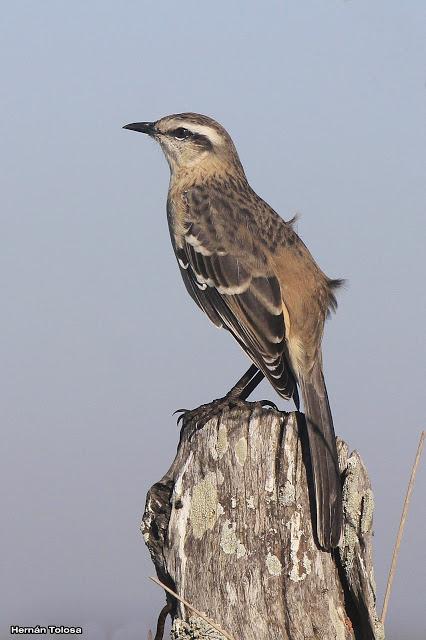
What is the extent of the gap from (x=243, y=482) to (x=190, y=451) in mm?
415

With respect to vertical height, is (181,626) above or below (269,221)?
below

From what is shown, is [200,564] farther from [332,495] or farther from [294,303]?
[294,303]

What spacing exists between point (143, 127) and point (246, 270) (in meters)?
2.22

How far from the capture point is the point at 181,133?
7688 mm

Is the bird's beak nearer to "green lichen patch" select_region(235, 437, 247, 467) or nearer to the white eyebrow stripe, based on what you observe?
the white eyebrow stripe

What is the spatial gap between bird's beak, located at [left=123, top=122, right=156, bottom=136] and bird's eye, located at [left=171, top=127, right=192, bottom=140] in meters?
0.22

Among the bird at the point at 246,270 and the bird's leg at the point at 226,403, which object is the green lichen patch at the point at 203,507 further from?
the bird at the point at 246,270

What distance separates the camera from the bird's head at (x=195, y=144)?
7.54m

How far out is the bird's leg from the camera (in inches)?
210

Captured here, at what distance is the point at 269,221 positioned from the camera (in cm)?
675

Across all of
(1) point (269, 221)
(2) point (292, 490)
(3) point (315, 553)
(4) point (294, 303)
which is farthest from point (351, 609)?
(1) point (269, 221)

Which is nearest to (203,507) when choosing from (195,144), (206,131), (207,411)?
(207,411)

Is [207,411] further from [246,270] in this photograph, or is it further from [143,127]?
[143,127]

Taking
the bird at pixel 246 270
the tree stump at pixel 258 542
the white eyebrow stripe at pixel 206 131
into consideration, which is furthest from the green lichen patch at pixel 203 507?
the white eyebrow stripe at pixel 206 131
